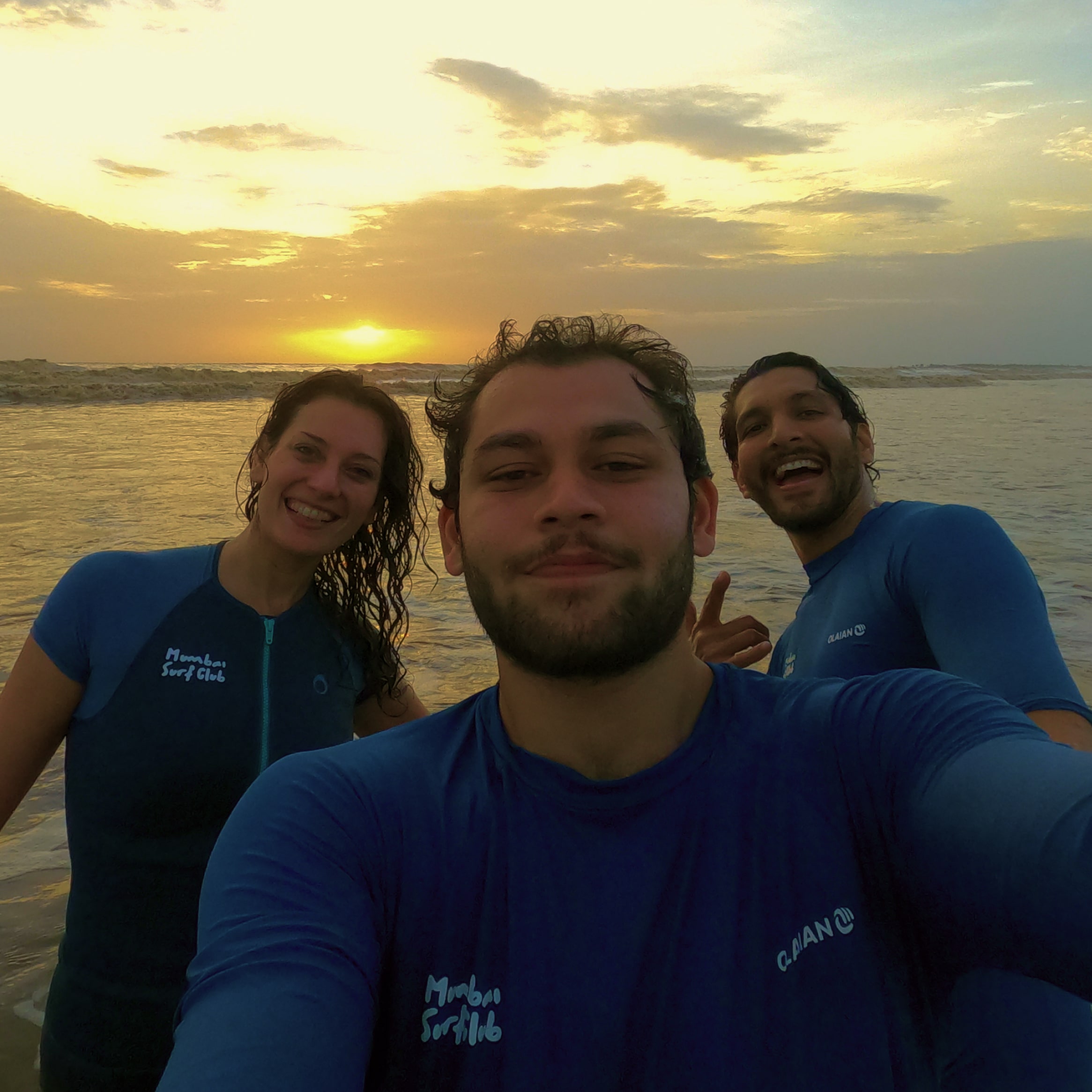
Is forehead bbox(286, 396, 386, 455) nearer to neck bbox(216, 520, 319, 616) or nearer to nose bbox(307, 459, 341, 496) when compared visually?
nose bbox(307, 459, 341, 496)

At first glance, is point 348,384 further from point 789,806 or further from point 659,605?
point 789,806

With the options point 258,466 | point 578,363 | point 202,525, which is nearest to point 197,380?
point 202,525

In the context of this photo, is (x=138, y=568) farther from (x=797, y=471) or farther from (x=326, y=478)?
(x=797, y=471)

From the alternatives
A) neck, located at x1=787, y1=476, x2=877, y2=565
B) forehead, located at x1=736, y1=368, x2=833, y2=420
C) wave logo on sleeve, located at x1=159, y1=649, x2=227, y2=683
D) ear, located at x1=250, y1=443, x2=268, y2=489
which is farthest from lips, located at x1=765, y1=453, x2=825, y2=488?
wave logo on sleeve, located at x1=159, y1=649, x2=227, y2=683

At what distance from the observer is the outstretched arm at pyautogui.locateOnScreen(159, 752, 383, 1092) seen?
4.35 feet

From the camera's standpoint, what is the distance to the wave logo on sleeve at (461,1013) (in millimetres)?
1470

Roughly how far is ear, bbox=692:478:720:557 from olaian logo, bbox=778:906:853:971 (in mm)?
1040

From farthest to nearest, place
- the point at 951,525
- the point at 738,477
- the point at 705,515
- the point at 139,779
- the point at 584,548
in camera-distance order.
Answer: the point at 738,477 < the point at 951,525 < the point at 139,779 < the point at 705,515 < the point at 584,548

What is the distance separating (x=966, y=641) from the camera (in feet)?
9.64

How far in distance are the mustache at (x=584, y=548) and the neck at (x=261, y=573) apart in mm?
1490

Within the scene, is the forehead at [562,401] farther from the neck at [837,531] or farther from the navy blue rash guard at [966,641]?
the neck at [837,531]

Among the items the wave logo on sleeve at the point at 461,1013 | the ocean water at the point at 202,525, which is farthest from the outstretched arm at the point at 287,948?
the ocean water at the point at 202,525

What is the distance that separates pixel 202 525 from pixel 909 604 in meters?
9.22

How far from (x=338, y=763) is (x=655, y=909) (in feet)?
2.47
